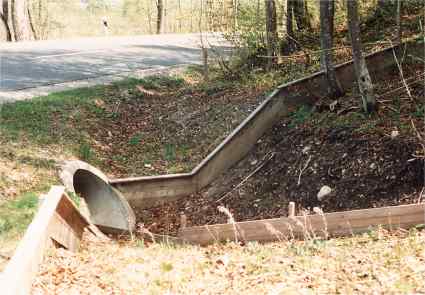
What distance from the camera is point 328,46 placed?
1005 centimetres

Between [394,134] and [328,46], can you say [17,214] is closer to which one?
[394,134]

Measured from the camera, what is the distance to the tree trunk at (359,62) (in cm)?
859

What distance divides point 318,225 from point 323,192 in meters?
2.35

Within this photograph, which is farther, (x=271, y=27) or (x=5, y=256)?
(x=271, y=27)

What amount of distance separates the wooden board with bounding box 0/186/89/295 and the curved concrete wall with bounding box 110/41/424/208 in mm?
3320

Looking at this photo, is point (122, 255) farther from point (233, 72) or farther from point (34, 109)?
point (233, 72)

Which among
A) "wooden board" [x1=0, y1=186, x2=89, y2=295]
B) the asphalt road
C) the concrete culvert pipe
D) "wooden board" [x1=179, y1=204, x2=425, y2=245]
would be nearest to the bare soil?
the concrete culvert pipe

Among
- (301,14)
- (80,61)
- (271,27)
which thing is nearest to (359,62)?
(271,27)

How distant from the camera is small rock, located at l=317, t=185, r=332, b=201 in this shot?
26.9 ft

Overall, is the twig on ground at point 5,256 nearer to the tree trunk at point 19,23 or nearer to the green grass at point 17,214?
the green grass at point 17,214

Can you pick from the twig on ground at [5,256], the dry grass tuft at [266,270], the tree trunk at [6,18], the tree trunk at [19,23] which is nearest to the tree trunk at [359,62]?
the dry grass tuft at [266,270]

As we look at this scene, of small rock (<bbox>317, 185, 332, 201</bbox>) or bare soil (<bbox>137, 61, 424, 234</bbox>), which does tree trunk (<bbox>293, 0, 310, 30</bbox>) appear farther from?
small rock (<bbox>317, 185, 332, 201</bbox>)

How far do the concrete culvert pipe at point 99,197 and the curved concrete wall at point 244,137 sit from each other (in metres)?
0.24

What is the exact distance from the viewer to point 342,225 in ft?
19.2
